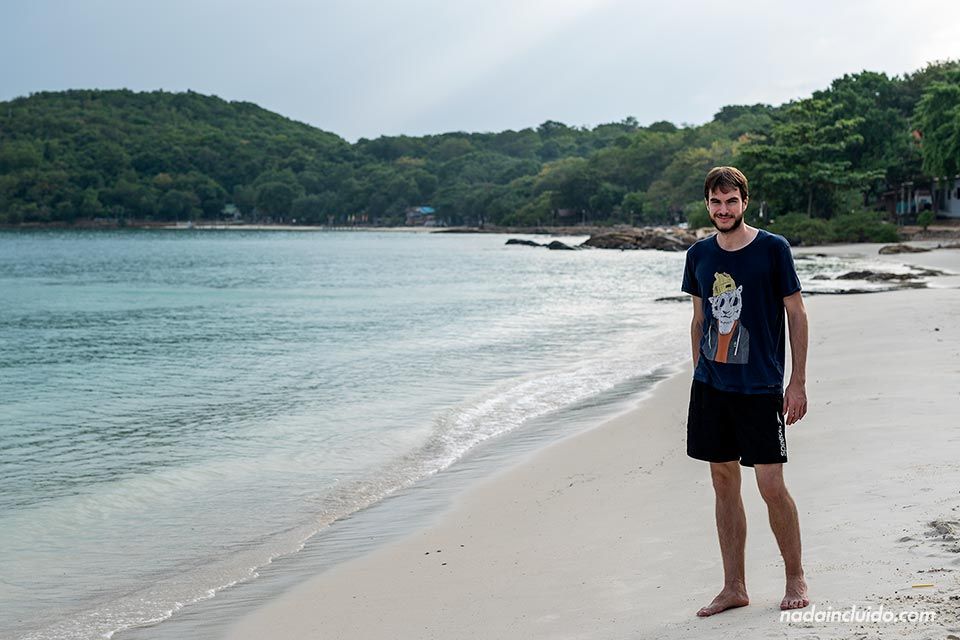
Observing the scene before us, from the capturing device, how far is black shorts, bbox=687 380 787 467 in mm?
3836

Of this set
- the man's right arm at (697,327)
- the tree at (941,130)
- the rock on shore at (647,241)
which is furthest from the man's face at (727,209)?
the rock on shore at (647,241)

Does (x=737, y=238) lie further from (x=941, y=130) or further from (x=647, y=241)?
(x=647, y=241)

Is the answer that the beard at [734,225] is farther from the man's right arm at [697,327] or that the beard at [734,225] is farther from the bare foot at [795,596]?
the bare foot at [795,596]

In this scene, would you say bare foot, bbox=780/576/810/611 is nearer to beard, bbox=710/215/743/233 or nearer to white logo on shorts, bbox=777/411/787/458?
white logo on shorts, bbox=777/411/787/458

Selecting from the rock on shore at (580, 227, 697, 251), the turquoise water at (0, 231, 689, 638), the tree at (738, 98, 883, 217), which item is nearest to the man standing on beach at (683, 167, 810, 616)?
the turquoise water at (0, 231, 689, 638)

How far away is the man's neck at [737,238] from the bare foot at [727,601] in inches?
55.0

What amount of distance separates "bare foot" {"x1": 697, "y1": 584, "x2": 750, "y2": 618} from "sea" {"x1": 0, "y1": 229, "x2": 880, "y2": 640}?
2.57 m

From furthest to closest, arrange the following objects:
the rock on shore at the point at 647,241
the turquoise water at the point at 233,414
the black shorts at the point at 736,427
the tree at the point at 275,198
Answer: the tree at the point at 275,198, the rock on shore at the point at 647,241, the turquoise water at the point at 233,414, the black shorts at the point at 736,427

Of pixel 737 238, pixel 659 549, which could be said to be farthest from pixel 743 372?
pixel 659 549

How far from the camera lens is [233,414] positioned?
466 inches

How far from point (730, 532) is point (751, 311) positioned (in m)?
0.95

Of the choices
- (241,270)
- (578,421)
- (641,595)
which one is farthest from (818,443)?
(241,270)

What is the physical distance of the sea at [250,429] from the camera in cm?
604

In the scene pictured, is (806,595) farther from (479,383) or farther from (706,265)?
(479,383)
